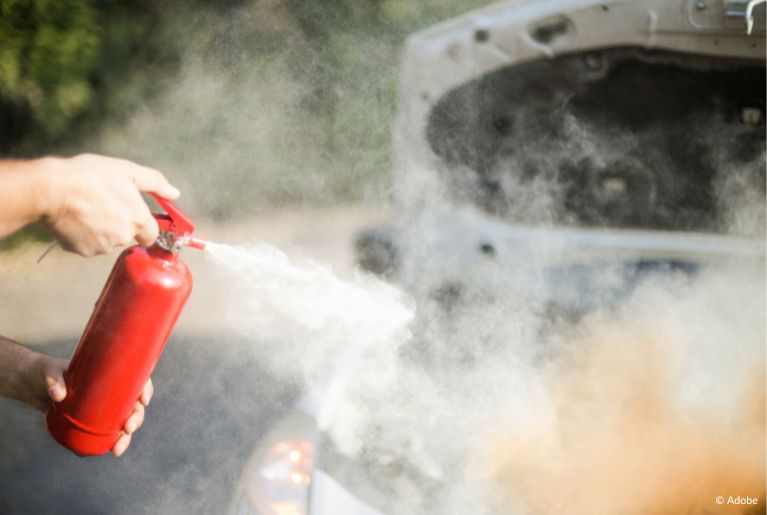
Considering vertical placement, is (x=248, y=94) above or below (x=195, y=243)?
above

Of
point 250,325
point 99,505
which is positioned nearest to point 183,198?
point 250,325

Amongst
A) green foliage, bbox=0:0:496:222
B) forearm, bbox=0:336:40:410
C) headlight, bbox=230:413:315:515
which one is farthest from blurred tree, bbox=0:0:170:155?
headlight, bbox=230:413:315:515

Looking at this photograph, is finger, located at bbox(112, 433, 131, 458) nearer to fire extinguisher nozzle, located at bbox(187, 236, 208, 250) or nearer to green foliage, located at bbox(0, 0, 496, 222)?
fire extinguisher nozzle, located at bbox(187, 236, 208, 250)

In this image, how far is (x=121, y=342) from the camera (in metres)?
1.59

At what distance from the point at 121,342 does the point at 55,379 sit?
22 centimetres

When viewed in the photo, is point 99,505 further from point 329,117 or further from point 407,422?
point 329,117

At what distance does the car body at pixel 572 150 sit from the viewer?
1985 millimetres

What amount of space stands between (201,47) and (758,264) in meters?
3.99

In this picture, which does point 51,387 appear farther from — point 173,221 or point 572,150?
point 572,150

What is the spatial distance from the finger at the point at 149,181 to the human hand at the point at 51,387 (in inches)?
20.4

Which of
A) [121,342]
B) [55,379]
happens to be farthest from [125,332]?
[55,379]

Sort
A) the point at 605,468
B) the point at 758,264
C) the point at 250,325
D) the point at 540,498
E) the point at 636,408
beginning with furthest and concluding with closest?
the point at 250,325 → the point at 758,264 → the point at 636,408 → the point at 605,468 → the point at 540,498

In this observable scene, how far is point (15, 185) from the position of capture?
1405 millimetres

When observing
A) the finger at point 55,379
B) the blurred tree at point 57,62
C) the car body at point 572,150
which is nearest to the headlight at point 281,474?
the finger at point 55,379
